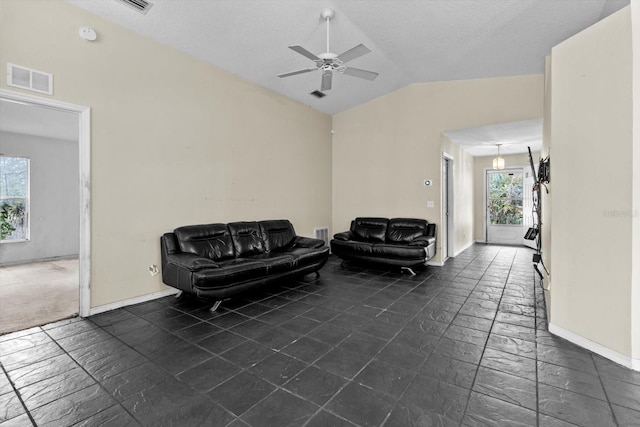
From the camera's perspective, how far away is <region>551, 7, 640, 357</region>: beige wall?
7.30 ft

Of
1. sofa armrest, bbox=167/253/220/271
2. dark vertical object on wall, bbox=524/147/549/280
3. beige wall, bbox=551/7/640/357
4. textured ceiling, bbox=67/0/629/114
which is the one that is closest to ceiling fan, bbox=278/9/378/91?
textured ceiling, bbox=67/0/629/114

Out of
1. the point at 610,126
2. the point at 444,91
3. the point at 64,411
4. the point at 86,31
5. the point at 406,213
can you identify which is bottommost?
the point at 64,411

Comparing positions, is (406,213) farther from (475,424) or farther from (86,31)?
(86,31)

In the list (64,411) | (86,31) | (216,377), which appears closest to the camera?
(64,411)

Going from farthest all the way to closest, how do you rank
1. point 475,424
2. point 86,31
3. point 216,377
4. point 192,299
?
point 192,299, point 86,31, point 216,377, point 475,424

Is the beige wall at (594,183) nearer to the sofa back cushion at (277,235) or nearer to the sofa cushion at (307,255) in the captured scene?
the sofa cushion at (307,255)

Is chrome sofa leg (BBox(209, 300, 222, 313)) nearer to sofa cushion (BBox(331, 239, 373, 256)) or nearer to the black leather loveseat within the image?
the black leather loveseat

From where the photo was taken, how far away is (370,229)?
5.93 meters

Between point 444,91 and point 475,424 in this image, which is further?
point 444,91

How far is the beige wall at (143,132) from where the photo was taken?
3018 mm

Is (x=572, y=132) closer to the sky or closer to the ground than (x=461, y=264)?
closer to the sky

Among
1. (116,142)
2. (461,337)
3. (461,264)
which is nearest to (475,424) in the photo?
(461,337)

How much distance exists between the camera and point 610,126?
2303 millimetres

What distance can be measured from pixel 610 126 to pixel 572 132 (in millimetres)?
279
